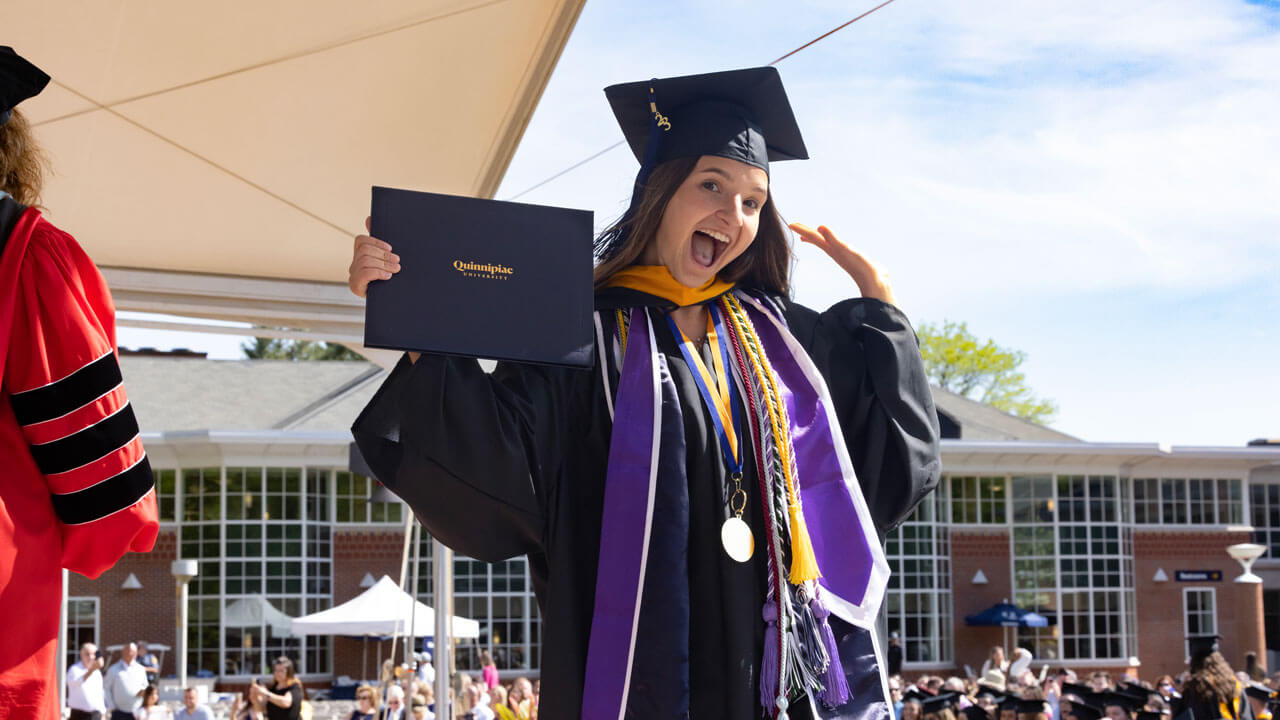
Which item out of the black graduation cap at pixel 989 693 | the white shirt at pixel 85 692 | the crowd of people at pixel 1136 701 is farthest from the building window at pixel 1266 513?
the white shirt at pixel 85 692

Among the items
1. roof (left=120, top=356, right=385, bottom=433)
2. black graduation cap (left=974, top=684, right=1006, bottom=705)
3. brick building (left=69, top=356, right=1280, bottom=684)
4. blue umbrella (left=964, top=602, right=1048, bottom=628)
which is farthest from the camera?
roof (left=120, top=356, right=385, bottom=433)

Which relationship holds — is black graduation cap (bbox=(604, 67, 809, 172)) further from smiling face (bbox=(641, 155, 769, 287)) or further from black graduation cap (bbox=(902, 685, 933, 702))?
black graduation cap (bbox=(902, 685, 933, 702))

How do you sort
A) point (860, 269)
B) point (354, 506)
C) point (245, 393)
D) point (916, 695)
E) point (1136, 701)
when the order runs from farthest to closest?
point (245, 393)
point (354, 506)
point (916, 695)
point (1136, 701)
point (860, 269)

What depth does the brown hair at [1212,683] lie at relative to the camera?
8711 mm

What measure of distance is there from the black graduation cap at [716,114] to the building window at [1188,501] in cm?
2889

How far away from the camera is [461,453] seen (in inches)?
80.3

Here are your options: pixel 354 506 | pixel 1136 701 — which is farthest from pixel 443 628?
pixel 354 506

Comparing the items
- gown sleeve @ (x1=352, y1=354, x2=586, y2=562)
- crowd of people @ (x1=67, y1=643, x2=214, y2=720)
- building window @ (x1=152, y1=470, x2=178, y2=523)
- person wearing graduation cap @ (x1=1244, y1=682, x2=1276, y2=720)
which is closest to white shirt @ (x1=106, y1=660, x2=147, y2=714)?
crowd of people @ (x1=67, y1=643, x2=214, y2=720)

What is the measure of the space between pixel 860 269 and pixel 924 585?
25.9 metres

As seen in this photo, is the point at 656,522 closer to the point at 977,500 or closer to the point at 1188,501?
the point at 977,500

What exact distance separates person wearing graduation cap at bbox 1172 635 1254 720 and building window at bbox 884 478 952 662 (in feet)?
56.8

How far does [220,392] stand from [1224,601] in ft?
79.1

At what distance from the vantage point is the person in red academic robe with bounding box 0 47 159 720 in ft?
5.70

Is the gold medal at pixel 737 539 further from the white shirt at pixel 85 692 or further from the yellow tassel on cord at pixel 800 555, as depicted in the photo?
the white shirt at pixel 85 692
